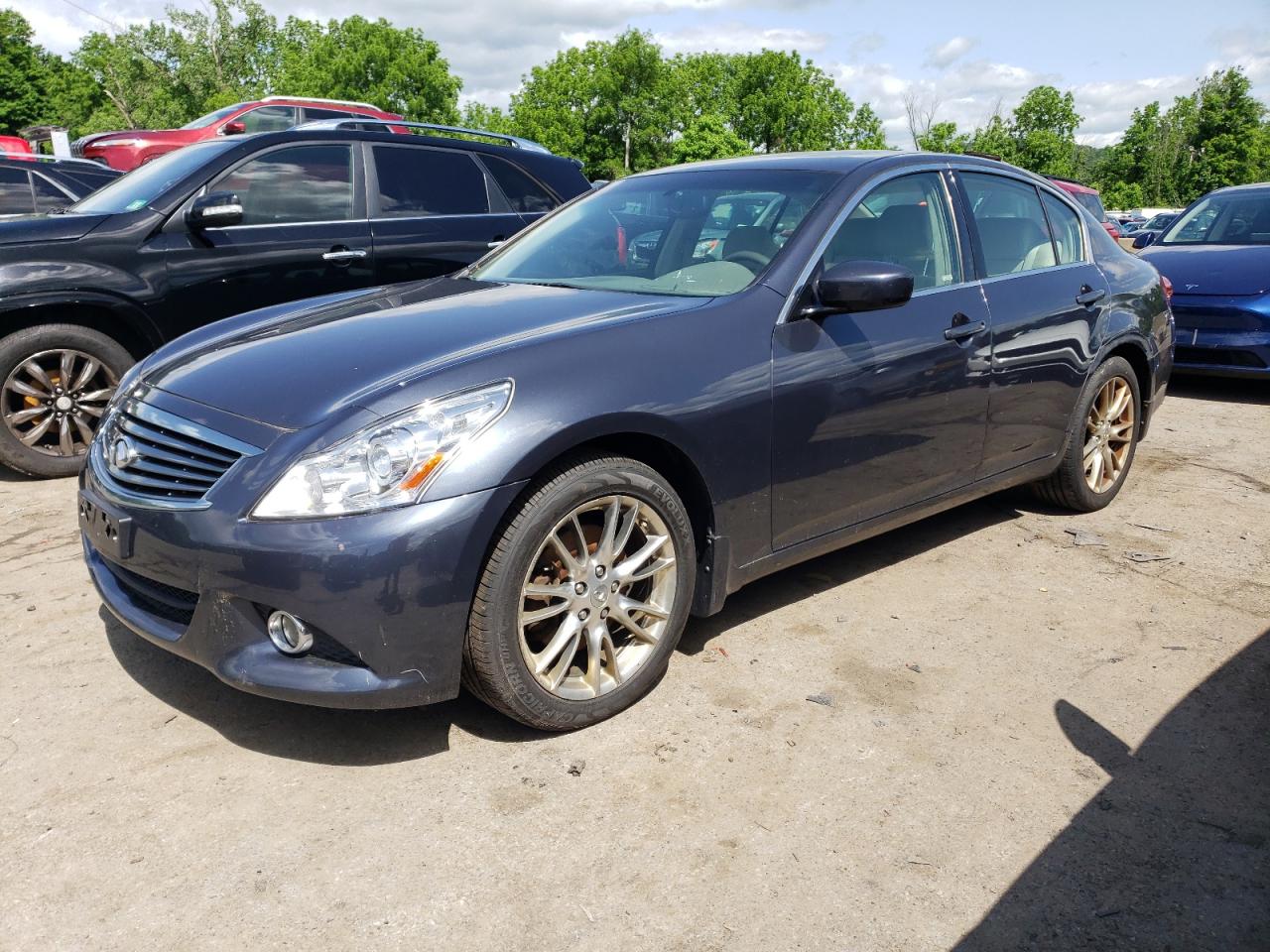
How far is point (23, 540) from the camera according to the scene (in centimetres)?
459

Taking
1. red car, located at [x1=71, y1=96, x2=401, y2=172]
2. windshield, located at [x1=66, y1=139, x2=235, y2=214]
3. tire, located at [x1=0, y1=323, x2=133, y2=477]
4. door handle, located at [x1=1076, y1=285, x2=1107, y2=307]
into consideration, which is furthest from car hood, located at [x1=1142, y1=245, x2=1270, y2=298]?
red car, located at [x1=71, y1=96, x2=401, y2=172]

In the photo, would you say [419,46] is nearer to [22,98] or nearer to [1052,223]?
[22,98]

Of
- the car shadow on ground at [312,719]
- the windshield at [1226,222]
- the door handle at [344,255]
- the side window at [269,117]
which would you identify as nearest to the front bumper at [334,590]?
the car shadow on ground at [312,719]

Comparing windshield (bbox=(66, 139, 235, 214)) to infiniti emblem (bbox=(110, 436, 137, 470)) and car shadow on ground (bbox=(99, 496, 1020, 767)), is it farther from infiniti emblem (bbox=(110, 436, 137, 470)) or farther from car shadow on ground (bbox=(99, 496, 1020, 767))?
infiniti emblem (bbox=(110, 436, 137, 470))

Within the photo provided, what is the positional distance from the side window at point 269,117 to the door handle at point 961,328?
14574 mm

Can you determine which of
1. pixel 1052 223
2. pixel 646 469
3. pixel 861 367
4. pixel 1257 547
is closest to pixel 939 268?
pixel 861 367

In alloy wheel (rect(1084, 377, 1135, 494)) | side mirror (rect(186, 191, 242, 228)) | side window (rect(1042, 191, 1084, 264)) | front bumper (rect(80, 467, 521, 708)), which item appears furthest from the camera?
side mirror (rect(186, 191, 242, 228))

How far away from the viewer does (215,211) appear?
5559 millimetres

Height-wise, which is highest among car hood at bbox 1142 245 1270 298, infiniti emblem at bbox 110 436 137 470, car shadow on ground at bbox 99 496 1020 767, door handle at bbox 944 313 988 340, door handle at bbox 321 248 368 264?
door handle at bbox 321 248 368 264

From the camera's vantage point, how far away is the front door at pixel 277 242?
18.7 ft

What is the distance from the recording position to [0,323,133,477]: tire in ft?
17.2

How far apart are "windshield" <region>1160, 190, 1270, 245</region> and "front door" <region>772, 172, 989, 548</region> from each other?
236 inches

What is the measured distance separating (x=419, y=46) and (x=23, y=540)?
66723 millimetres

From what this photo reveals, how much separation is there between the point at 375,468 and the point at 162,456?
0.72 metres
